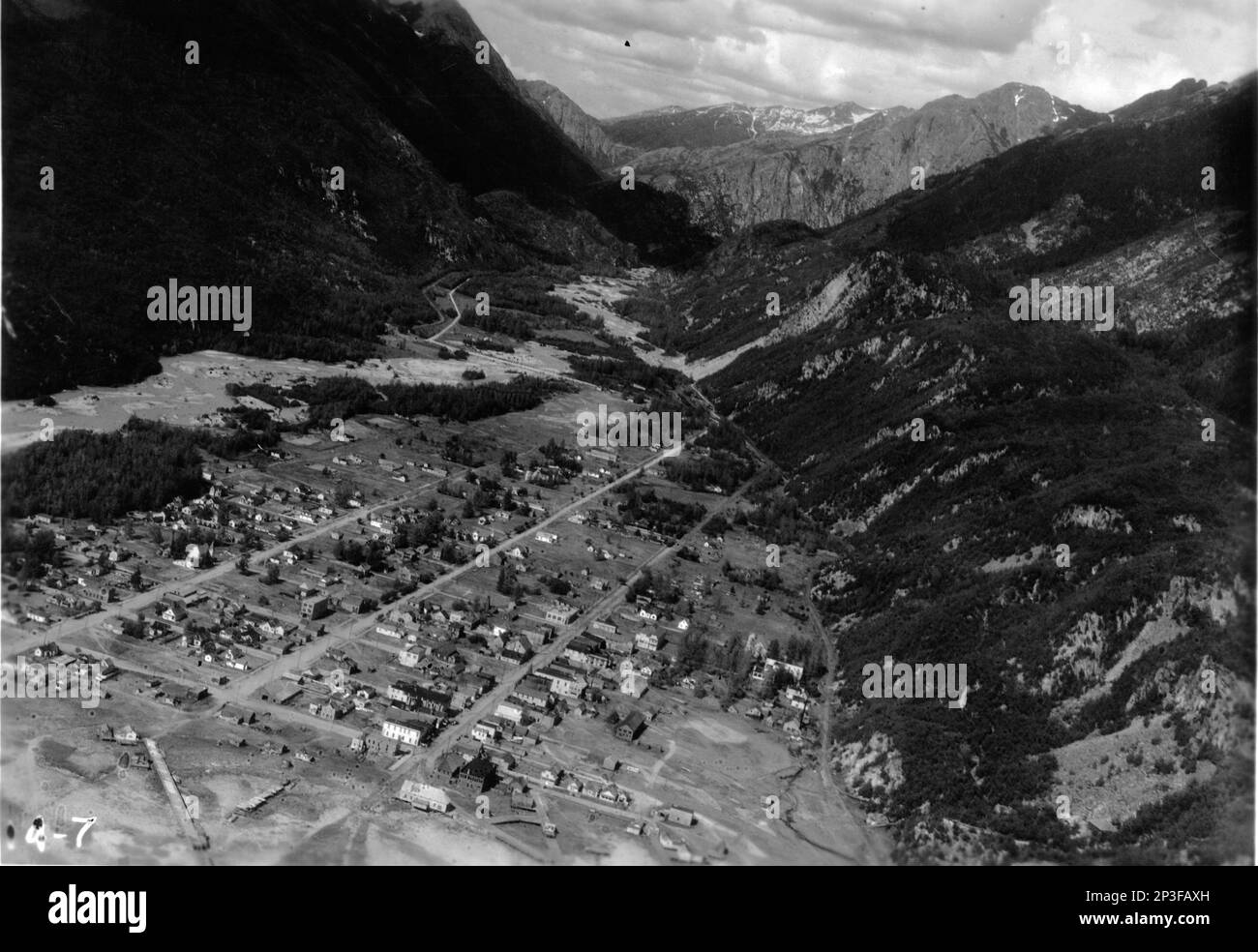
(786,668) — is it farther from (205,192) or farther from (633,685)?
(205,192)

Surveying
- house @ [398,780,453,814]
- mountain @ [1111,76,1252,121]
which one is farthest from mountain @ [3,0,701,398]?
mountain @ [1111,76,1252,121]

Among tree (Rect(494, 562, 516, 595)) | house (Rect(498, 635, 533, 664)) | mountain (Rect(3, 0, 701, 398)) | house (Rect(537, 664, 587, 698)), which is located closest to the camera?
house (Rect(537, 664, 587, 698))

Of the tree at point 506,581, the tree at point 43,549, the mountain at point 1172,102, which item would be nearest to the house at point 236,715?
the tree at point 43,549

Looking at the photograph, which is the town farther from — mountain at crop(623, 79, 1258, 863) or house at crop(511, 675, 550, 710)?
mountain at crop(623, 79, 1258, 863)

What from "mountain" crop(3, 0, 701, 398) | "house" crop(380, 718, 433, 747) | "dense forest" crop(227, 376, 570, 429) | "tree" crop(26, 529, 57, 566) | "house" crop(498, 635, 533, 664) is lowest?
"house" crop(380, 718, 433, 747)

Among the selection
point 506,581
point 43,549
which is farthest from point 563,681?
point 43,549

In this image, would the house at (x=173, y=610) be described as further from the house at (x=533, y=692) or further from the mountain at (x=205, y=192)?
the mountain at (x=205, y=192)

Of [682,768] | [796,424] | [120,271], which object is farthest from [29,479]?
[796,424]

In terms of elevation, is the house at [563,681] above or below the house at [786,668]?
above
